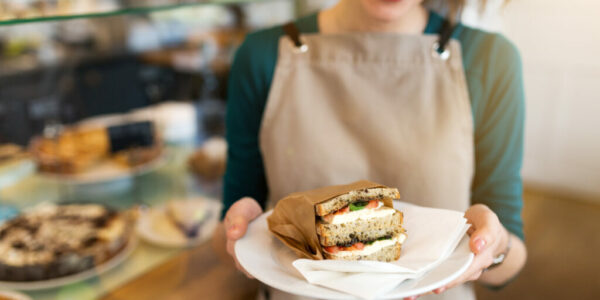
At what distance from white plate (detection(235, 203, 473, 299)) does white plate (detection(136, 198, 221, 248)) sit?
1.92 ft

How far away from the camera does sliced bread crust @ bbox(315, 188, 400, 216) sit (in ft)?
2.08

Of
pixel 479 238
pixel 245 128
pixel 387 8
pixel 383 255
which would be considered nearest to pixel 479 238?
pixel 479 238

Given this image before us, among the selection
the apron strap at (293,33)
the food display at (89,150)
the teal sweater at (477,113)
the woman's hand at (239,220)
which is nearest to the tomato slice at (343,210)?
the woman's hand at (239,220)

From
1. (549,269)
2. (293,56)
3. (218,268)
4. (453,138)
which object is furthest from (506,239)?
(549,269)

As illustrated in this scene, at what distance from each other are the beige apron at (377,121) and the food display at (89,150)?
0.55m

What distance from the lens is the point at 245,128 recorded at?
0.98 meters

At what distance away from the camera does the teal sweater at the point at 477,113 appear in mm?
818

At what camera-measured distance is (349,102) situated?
0.84m

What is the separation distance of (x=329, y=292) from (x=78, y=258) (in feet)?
2.20

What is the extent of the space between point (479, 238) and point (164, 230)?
2.79ft

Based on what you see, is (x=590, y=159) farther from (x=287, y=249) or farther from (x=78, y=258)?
(x=78, y=258)

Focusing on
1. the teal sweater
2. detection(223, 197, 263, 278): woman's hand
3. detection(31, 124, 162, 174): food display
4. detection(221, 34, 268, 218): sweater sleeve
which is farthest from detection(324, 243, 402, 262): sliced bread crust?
detection(31, 124, 162, 174): food display

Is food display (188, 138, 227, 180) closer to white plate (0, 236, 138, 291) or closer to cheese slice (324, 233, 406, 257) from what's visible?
white plate (0, 236, 138, 291)

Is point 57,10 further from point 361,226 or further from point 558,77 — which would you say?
point 558,77
